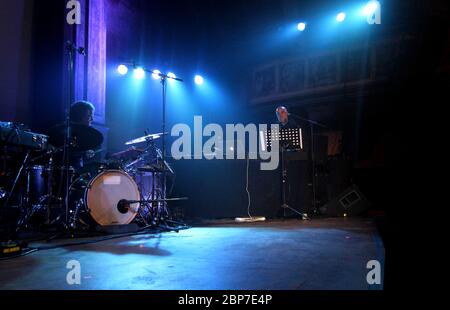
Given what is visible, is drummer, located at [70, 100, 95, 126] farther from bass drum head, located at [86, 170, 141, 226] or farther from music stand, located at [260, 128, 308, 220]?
music stand, located at [260, 128, 308, 220]

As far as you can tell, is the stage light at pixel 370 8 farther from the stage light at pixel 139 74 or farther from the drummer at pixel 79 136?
the drummer at pixel 79 136

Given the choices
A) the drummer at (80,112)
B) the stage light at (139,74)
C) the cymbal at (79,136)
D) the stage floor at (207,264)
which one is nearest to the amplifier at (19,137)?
the cymbal at (79,136)

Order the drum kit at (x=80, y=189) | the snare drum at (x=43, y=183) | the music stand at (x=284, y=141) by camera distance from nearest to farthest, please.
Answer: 1. the drum kit at (x=80, y=189)
2. the snare drum at (x=43, y=183)
3. the music stand at (x=284, y=141)

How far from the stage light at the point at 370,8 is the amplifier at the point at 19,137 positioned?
26.5ft

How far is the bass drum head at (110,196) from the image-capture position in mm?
4504

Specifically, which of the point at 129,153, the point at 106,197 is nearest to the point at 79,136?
the point at 106,197

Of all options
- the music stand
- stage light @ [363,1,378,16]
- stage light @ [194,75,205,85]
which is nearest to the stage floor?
the music stand

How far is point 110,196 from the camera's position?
15.3ft

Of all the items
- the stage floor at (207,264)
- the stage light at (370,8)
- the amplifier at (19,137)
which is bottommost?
the stage floor at (207,264)

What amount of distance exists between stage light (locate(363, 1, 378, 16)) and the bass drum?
24.3 feet

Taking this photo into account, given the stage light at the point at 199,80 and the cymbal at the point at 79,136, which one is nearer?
the cymbal at the point at 79,136

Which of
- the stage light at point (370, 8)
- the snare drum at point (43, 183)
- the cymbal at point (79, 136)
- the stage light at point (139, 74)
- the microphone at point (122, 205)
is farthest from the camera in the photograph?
the stage light at point (370, 8)

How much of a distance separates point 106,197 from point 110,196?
57 mm

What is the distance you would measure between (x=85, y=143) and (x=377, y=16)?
25.7ft
